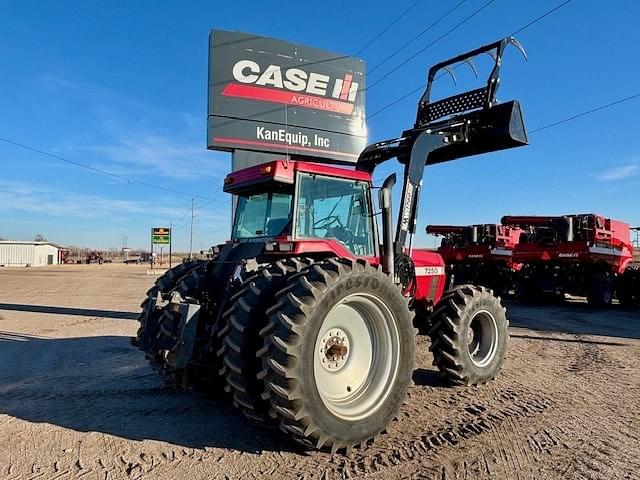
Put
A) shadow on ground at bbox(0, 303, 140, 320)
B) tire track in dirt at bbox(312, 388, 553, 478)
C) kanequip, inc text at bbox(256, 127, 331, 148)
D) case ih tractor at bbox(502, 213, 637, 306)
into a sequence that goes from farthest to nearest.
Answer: case ih tractor at bbox(502, 213, 637, 306) < kanequip, inc text at bbox(256, 127, 331, 148) < shadow on ground at bbox(0, 303, 140, 320) < tire track in dirt at bbox(312, 388, 553, 478)

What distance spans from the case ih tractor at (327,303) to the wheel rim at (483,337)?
1 cm

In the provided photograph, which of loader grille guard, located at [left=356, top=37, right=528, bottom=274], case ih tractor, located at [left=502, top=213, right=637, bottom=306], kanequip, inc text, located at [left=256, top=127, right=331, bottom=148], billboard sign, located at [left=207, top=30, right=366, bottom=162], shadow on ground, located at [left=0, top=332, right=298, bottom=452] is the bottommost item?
shadow on ground, located at [left=0, top=332, right=298, bottom=452]

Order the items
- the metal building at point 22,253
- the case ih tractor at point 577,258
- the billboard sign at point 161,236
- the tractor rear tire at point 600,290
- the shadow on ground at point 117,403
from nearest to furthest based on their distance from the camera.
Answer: the shadow on ground at point 117,403 → the tractor rear tire at point 600,290 → the case ih tractor at point 577,258 → the billboard sign at point 161,236 → the metal building at point 22,253

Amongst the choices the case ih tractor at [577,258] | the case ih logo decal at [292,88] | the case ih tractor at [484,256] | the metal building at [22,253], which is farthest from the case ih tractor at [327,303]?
the metal building at [22,253]

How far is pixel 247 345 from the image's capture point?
3.95 metres

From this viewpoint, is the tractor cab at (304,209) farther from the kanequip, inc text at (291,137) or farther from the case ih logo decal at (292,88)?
the case ih logo decal at (292,88)

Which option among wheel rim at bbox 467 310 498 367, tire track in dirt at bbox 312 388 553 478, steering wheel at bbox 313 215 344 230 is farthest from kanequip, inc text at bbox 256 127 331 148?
tire track in dirt at bbox 312 388 553 478

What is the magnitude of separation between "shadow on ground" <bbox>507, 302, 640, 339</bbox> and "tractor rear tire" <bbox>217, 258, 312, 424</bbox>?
8903 mm

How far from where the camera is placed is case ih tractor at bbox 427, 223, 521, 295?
1816 centimetres

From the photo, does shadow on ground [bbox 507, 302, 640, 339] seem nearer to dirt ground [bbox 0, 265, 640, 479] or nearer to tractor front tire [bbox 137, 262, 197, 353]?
dirt ground [bbox 0, 265, 640, 479]

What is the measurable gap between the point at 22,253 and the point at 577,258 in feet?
247

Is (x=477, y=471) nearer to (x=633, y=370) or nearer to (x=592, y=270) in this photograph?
(x=633, y=370)

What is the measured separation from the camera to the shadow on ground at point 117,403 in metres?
4.45

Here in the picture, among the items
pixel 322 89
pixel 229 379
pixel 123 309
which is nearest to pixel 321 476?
pixel 229 379
